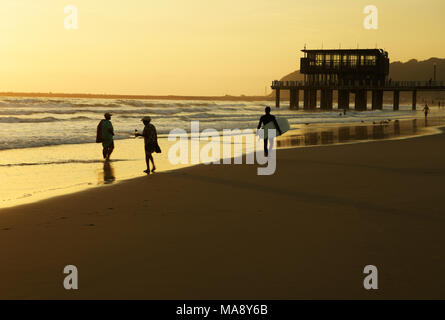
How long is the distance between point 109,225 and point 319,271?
330 centimetres

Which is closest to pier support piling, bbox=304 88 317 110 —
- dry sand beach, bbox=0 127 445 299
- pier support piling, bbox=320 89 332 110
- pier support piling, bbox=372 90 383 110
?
pier support piling, bbox=320 89 332 110

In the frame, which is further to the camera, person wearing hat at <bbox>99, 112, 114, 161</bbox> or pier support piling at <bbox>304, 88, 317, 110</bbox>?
pier support piling at <bbox>304, 88, 317, 110</bbox>

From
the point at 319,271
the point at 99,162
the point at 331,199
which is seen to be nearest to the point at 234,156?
the point at 99,162

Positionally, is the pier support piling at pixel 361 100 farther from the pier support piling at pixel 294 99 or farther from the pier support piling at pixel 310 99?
the pier support piling at pixel 294 99

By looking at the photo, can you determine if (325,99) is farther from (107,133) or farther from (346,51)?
(107,133)

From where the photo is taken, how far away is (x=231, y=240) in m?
6.38

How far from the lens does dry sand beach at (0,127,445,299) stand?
4.79 meters

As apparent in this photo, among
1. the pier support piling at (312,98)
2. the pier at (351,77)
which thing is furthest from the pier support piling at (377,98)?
the pier support piling at (312,98)

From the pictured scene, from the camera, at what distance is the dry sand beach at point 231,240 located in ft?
15.7

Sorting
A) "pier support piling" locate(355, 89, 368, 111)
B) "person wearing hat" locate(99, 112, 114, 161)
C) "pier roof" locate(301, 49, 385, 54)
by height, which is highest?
"pier roof" locate(301, 49, 385, 54)

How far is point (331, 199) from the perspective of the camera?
30.0 ft
